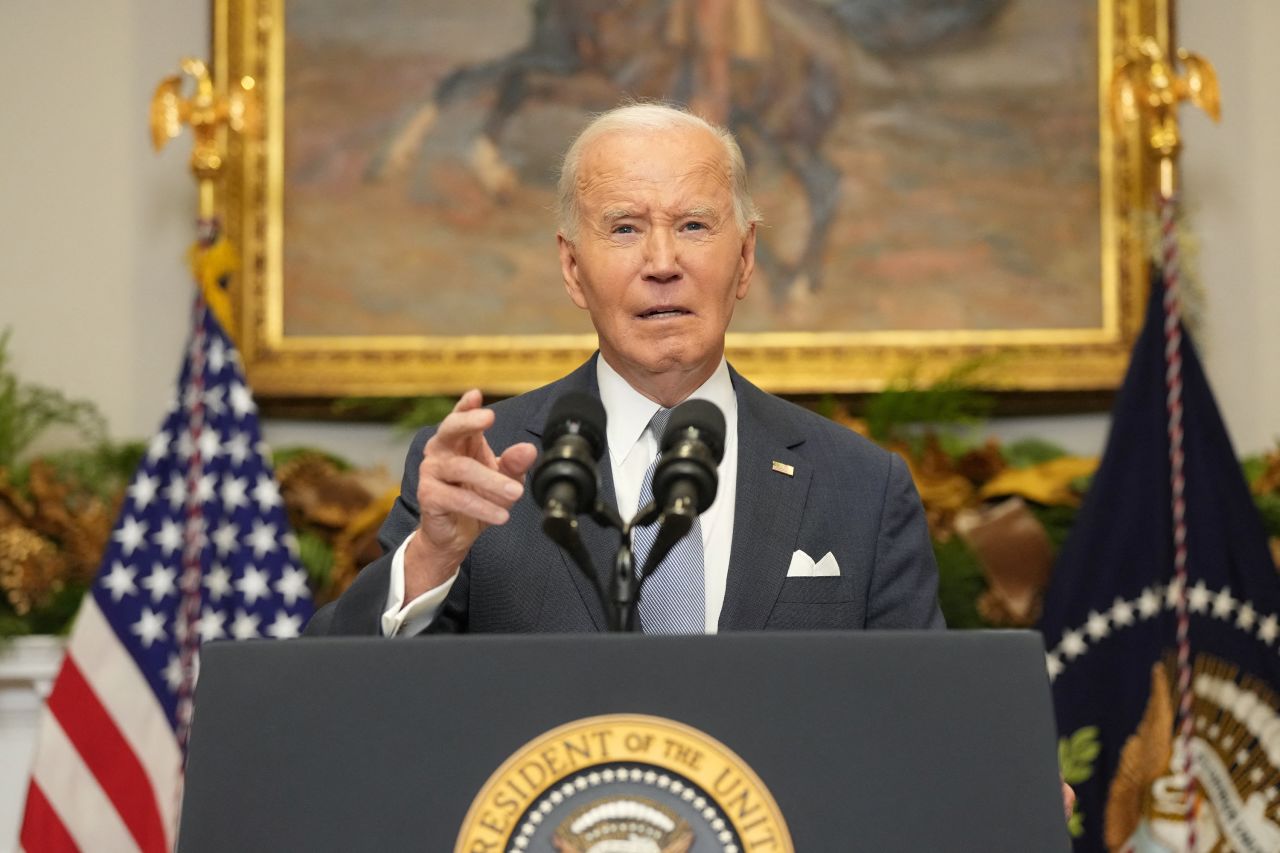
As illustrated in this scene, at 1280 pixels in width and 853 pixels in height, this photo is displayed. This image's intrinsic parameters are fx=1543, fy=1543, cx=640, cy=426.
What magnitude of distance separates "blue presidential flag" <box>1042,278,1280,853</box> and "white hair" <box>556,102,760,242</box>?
6.94 feet

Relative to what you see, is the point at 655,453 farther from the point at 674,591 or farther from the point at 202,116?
the point at 202,116

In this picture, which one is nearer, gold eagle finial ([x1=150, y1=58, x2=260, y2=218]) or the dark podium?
the dark podium

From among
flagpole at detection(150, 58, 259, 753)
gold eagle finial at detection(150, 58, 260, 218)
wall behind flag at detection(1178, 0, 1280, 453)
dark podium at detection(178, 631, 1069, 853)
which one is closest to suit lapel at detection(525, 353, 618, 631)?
dark podium at detection(178, 631, 1069, 853)

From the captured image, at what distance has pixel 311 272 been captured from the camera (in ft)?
16.5

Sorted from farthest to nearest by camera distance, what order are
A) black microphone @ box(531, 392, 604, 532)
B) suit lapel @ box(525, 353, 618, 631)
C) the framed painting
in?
the framed painting → suit lapel @ box(525, 353, 618, 631) → black microphone @ box(531, 392, 604, 532)

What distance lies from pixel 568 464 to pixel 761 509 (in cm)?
79

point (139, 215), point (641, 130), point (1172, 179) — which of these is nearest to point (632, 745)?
point (641, 130)

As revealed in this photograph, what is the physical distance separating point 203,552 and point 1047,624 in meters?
2.43

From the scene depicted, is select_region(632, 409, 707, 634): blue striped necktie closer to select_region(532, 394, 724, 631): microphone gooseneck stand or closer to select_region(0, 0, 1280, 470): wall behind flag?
select_region(532, 394, 724, 631): microphone gooseneck stand

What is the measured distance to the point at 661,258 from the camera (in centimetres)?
235

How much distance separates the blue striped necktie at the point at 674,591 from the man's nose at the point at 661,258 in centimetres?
28

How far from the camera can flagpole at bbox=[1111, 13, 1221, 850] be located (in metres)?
4.30

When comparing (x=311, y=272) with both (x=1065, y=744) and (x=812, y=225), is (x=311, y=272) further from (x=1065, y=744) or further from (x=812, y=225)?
(x=1065, y=744)

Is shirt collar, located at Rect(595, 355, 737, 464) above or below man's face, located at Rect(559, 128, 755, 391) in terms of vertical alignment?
below
